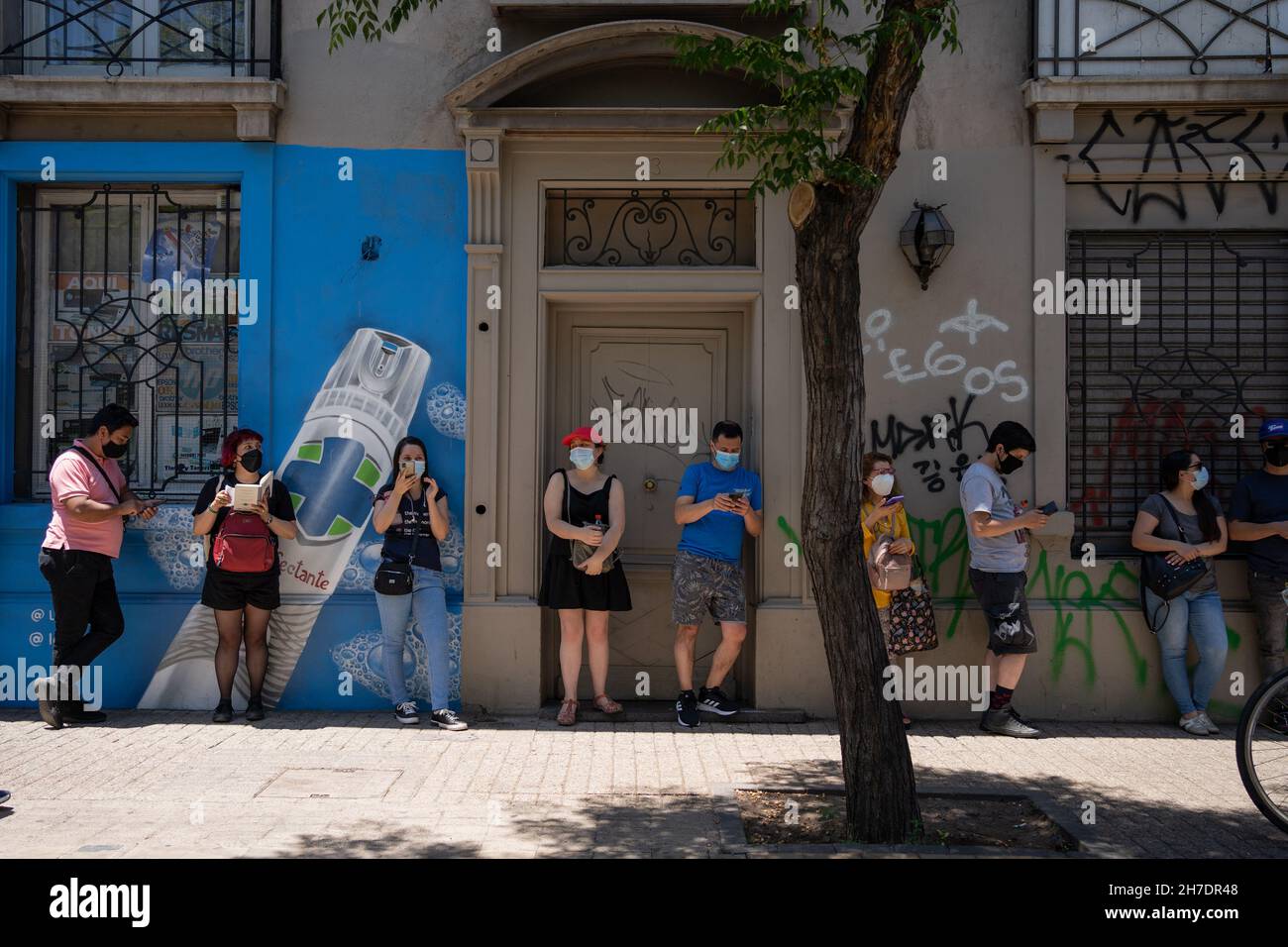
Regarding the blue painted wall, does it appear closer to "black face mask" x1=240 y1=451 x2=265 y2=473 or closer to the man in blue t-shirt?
"black face mask" x1=240 y1=451 x2=265 y2=473

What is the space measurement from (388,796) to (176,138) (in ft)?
16.0

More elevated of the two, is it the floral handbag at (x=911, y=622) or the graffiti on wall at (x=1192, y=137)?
the graffiti on wall at (x=1192, y=137)

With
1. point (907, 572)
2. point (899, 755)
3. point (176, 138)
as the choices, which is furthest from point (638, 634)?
point (176, 138)

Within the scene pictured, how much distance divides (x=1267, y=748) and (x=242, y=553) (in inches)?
232

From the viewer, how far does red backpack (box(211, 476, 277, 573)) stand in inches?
288

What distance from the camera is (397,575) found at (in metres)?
7.34

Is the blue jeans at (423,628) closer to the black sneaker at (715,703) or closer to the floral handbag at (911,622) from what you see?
the black sneaker at (715,703)

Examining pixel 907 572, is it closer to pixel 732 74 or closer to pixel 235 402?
pixel 732 74

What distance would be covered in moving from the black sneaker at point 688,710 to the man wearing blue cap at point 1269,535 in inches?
148

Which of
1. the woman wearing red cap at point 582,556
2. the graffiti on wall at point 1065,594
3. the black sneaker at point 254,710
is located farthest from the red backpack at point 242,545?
the graffiti on wall at point 1065,594

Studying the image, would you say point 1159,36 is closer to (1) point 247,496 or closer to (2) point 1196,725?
(2) point 1196,725

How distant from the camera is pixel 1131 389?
311 inches

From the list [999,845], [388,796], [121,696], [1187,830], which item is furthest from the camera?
[121,696]

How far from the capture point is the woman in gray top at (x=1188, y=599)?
292 inches
